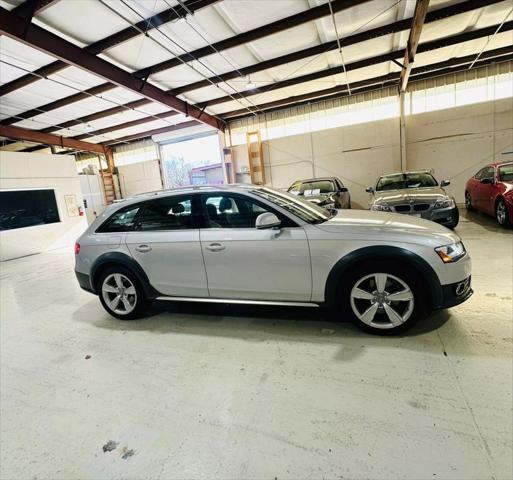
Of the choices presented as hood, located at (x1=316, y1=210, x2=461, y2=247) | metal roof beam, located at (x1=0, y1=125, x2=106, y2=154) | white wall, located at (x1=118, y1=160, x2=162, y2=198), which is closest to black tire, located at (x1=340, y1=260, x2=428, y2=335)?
hood, located at (x1=316, y1=210, x2=461, y2=247)

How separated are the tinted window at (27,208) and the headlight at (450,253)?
9.94 m

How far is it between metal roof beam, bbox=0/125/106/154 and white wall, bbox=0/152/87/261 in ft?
10.7

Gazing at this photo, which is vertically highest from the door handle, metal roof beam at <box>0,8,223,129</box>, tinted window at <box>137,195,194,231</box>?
metal roof beam at <box>0,8,223,129</box>

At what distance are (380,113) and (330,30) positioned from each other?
4.95 metres

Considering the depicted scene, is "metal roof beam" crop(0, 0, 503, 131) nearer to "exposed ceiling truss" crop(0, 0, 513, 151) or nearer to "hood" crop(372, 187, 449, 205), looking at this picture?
"exposed ceiling truss" crop(0, 0, 513, 151)

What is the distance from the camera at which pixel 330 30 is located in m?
6.33

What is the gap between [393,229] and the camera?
2.28 metres

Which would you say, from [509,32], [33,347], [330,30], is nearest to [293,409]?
[33,347]

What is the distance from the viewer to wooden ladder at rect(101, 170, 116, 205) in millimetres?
15281

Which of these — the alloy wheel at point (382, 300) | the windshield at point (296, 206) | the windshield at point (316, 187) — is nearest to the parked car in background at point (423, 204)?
the windshield at point (316, 187)

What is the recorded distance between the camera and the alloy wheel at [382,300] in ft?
7.37

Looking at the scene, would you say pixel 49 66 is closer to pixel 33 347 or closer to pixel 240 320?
pixel 33 347

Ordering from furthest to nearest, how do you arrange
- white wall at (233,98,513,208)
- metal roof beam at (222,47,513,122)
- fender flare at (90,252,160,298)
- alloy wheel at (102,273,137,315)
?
white wall at (233,98,513,208) < metal roof beam at (222,47,513,122) < alloy wheel at (102,273,137,315) < fender flare at (90,252,160,298)

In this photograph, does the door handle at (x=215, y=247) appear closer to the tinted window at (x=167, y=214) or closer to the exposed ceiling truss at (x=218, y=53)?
the tinted window at (x=167, y=214)
